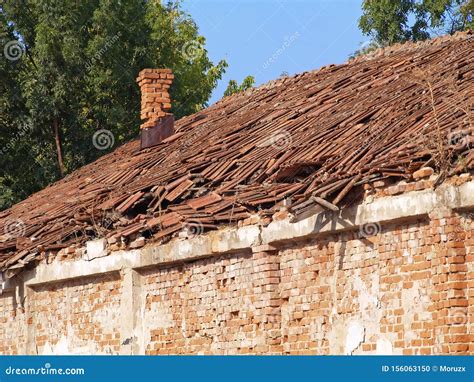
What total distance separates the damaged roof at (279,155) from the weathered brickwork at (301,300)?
21.0 inches

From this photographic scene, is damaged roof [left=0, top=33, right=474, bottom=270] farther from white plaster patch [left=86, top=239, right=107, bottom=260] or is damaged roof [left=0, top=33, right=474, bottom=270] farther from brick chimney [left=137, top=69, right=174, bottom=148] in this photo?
brick chimney [left=137, top=69, right=174, bottom=148]

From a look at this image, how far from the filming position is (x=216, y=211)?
14000 mm

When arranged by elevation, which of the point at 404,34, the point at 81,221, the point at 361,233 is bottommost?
the point at 361,233

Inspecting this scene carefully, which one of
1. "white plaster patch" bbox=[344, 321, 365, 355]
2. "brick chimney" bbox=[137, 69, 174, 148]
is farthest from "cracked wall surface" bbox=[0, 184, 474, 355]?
"brick chimney" bbox=[137, 69, 174, 148]

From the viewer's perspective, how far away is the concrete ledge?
36.4 ft

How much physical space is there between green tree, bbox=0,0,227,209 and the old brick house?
14.4ft

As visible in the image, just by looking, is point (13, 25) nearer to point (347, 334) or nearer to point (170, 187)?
point (170, 187)

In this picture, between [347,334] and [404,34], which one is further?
[404,34]

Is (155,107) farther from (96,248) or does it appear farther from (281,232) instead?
(281,232)

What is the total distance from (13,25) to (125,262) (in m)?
10.8

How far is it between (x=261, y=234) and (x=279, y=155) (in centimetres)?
146

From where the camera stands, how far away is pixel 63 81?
23469mm

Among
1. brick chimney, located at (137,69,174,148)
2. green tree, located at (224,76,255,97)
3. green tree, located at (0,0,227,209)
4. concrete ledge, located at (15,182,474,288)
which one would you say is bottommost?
concrete ledge, located at (15,182,474,288)
